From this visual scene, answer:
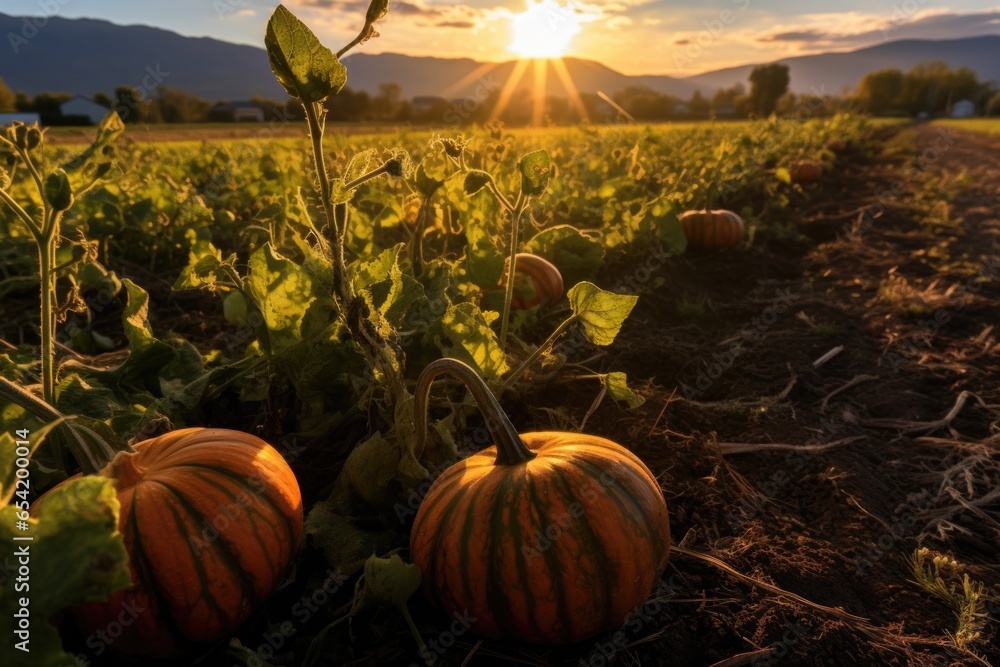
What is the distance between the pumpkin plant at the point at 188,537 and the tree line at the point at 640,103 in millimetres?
21464

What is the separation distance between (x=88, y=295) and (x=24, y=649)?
379cm

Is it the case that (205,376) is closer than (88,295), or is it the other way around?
(205,376)

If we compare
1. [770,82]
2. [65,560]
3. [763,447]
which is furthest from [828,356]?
[770,82]

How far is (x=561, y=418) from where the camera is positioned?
2.61 m

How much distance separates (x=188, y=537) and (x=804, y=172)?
12465mm

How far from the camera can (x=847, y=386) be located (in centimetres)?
361

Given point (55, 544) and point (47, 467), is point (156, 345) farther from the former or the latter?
point (55, 544)

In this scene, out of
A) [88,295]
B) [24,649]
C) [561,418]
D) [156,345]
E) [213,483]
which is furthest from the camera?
[88,295]

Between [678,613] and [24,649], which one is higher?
[24,649]

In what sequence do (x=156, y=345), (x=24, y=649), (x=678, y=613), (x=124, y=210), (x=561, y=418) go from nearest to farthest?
1. (x=24, y=649)
2. (x=678, y=613)
3. (x=156, y=345)
4. (x=561, y=418)
5. (x=124, y=210)

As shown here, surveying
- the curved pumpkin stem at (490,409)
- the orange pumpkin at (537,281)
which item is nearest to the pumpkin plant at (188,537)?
the curved pumpkin stem at (490,409)

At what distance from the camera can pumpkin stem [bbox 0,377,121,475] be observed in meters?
1.26

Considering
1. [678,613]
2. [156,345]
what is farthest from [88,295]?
[678,613]

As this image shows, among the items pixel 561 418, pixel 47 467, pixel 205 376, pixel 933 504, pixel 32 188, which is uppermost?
pixel 32 188
